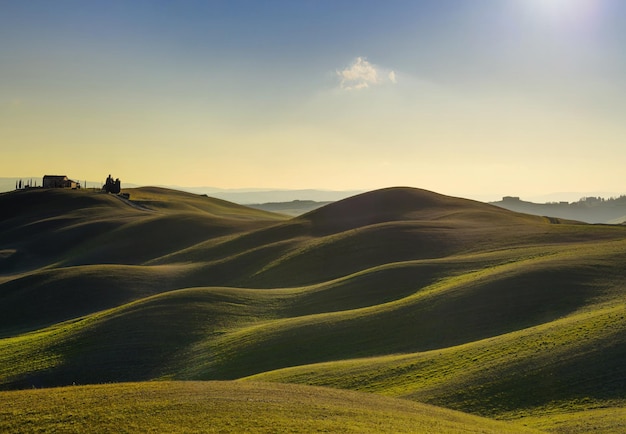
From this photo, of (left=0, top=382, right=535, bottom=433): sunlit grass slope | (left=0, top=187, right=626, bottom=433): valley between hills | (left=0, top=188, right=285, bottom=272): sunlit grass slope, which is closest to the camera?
(left=0, top=382, right=535, bottom=433): sunlit grass slope

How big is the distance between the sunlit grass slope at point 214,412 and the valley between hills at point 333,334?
121mm

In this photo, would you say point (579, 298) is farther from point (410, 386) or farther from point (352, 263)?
point (352, 263)

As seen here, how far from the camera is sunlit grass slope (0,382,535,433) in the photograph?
66.3 feet

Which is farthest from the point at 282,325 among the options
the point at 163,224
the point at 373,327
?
the point at 163,224

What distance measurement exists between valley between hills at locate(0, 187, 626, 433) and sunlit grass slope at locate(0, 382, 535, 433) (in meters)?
0.12

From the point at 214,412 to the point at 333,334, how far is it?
27681 millimetres

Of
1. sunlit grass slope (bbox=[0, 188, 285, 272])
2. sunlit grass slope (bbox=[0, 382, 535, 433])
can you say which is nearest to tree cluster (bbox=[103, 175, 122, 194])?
sunlit grass slope (bbox=[0, 188, 285, 272])

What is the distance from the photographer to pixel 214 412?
71.0ft

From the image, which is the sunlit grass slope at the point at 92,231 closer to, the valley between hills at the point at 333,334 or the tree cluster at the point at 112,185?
the valley between hills at the point at 333,334

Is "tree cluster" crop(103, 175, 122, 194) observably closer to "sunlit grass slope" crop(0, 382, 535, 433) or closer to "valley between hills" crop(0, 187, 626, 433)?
"valley between hills" crop(0, 187, 626, 433)

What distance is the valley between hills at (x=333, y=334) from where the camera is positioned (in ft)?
78.0

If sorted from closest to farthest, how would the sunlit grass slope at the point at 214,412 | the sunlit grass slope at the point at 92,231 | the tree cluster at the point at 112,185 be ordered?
the sunlit grass slope at the point at 214,412 → the sunlit grass slope at the point at 92,231 → the tree cluster at the point at 112,185

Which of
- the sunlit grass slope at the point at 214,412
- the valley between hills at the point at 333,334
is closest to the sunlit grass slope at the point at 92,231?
the valley between hills at the point at 333,334

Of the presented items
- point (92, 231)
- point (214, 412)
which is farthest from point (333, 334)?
point (92, 231)
